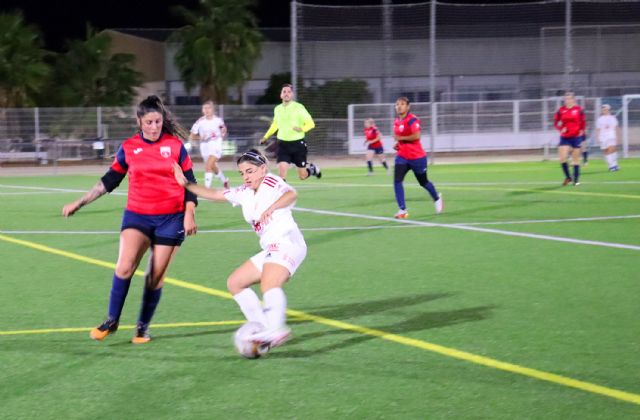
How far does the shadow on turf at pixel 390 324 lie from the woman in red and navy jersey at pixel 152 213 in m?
1.10

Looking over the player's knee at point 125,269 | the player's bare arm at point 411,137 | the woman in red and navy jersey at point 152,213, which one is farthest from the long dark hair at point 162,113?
the player's bare arm at point 411,137

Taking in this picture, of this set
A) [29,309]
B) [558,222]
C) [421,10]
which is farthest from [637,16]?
[29,309]

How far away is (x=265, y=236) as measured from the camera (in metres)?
7.45

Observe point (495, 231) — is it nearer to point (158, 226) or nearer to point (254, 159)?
point (158, 226)

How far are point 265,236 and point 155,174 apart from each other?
1019mm

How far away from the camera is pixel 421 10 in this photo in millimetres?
40688

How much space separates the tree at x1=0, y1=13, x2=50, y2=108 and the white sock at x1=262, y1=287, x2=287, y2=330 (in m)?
39.7

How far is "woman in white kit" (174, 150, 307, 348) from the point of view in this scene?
730 centimetres

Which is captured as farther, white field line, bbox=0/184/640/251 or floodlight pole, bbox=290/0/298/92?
floodlight pole, bbox=290/0/298/92

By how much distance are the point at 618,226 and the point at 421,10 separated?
86.7 ft

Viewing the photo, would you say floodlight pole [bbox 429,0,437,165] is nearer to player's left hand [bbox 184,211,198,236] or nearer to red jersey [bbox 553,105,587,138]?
red jersey [bbox 553,105,587,138]

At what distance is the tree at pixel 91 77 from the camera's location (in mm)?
48156

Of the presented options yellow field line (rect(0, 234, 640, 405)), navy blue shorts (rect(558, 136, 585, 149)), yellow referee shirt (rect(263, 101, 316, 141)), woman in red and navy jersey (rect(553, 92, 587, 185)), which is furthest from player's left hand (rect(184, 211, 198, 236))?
navy blue shorts (rect(558, 136, 585, 149))

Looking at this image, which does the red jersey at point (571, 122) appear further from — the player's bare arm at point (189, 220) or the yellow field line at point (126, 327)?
the player's bare arm at point (189, 220)
